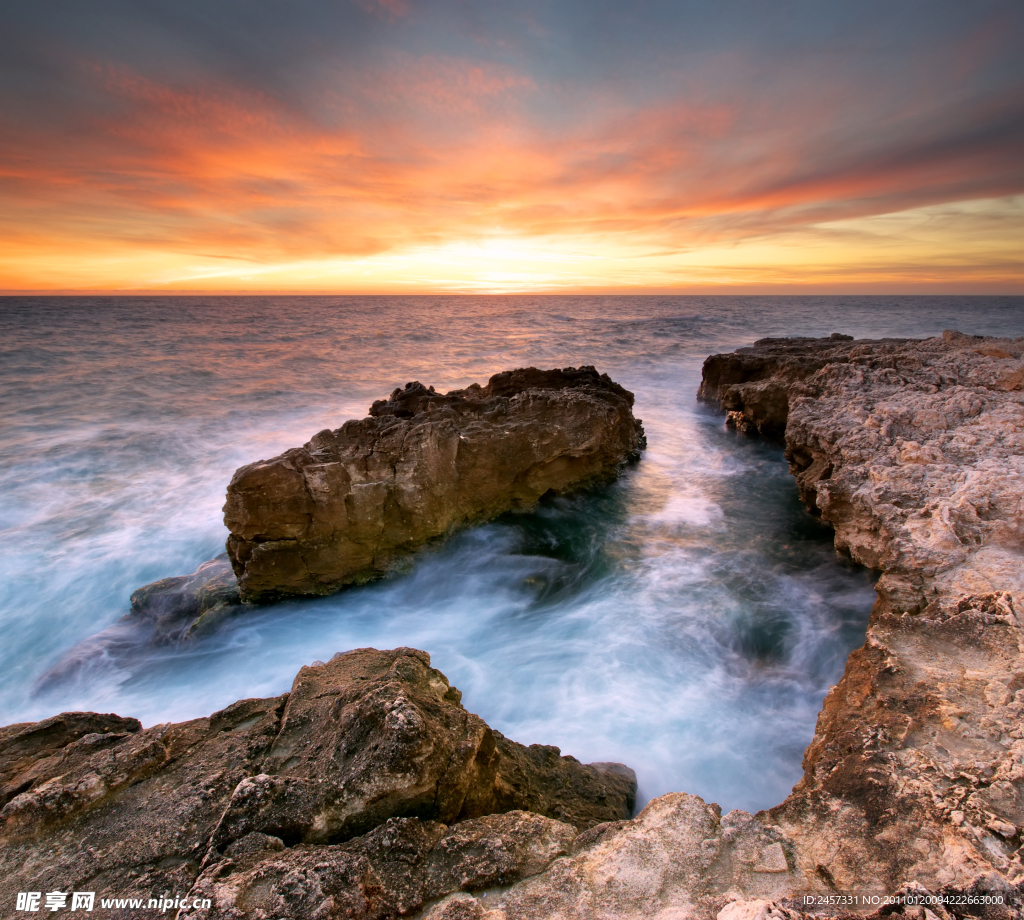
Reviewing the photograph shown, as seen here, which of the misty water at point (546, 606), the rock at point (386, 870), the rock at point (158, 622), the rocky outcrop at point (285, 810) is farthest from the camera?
the rock at point (158, 622)

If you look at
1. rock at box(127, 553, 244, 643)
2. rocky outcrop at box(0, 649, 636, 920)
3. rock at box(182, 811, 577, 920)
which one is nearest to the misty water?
rock at box(127, 553, 244, 643)

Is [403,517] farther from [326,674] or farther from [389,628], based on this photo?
[326,674]

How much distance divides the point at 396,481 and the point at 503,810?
4.06m

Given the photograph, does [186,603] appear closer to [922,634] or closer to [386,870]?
[386,870]

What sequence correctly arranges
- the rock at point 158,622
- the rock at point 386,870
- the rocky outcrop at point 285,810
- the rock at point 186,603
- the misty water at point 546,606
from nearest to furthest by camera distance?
the rock at point 386,870 → the rocky outcrop at point 285,810 → the misty water at point 546,606 → the rock at point 158,622 → the rock at point 186,603

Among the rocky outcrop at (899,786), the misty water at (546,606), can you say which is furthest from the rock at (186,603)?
the rocky outcrop at (899,786)

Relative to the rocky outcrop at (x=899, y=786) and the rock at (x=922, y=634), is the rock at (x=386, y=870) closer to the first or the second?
the rocky outcrop at (x=899, y=786)

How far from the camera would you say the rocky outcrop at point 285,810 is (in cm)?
182

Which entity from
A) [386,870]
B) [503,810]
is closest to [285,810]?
[386,870]

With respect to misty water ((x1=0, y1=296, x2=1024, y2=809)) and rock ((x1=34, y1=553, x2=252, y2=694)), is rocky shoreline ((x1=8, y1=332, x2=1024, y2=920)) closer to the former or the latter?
misty water ((x1=0, y1=296, x2=1024, y2=809))

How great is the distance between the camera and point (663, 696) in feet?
15.0

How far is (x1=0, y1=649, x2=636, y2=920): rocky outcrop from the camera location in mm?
1824

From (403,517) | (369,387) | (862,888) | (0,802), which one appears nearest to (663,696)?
(862,888)

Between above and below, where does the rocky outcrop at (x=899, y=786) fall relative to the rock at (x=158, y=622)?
above
